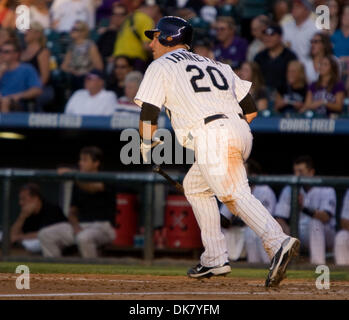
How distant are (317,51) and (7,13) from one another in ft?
15.1

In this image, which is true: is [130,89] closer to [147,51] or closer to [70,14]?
[147,51]

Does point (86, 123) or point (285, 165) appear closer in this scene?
point (86, 123)

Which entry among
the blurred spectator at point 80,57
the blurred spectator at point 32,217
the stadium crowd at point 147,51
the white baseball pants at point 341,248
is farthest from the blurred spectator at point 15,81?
the white baseball pants at point 341,248

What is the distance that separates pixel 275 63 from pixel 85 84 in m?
2.27

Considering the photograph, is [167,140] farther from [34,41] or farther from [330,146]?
[34,41]

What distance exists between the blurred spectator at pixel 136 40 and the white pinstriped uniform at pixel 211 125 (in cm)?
479

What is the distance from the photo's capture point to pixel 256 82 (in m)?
9.23

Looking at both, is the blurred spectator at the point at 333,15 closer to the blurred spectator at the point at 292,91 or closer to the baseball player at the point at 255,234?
the blurred spectator at the point at 292,91

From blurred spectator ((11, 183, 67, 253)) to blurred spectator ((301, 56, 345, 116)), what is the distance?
9.64ft

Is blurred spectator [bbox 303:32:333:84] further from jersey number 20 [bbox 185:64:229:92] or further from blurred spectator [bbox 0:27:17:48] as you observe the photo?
jersey number 20 [bbox 185:64:229:92]

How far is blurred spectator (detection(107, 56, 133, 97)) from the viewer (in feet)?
32.5

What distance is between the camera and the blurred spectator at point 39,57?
10141 millimetres
